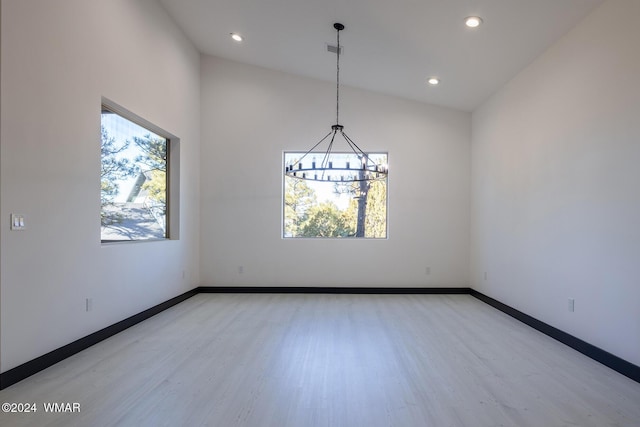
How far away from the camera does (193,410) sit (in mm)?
2137

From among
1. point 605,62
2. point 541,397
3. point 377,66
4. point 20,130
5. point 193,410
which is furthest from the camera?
point 377,66

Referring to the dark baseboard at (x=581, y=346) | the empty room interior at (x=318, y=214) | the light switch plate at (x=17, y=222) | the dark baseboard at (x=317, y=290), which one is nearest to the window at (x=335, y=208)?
the empty room interior at (x=318, y=214)

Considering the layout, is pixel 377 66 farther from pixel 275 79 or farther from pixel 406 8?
pixel 275 79

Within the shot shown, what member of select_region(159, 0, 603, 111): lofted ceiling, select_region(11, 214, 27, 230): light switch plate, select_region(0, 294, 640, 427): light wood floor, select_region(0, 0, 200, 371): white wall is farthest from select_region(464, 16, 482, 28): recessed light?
select_region(11, 214, 27, 230): light switch plate

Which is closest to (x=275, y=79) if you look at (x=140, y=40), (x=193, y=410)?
(x=140, y=40)

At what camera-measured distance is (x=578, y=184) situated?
3293 mm

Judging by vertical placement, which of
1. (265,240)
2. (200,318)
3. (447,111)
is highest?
(447,111)

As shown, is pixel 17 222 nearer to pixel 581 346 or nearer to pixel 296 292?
pixel 296 292

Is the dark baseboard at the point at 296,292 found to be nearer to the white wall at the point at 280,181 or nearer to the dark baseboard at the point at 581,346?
the dark baseboard at the point at 581,346

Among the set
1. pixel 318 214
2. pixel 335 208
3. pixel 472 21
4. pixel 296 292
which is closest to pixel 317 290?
pixel 296 292

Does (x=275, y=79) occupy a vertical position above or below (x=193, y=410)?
above

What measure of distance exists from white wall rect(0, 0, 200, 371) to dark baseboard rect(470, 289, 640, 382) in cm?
457

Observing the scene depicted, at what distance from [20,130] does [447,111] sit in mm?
5649

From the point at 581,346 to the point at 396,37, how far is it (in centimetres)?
375
